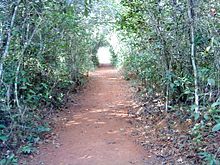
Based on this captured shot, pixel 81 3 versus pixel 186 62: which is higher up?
pixel 81 3

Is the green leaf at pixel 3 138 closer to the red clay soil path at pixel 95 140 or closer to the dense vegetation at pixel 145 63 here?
the dense vegetation at pixel 145 63

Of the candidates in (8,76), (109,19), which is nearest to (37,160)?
(8,76)

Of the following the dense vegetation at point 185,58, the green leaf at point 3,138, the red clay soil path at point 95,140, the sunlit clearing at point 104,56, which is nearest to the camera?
the dense vegetation at point 185,58

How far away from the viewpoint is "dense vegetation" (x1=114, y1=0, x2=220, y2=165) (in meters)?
5.17

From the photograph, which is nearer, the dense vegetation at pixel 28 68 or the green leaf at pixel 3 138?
the green leaf at pixel 3 138

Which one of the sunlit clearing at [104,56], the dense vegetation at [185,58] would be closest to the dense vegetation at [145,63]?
the dense vegetation at [185,58]

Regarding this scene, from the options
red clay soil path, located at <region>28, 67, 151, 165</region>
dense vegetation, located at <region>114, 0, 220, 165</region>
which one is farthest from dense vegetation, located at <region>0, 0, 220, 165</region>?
red clay soil path, located at <region>28, 67, 151, 165</region>

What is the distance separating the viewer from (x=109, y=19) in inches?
659

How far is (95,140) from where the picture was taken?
6348mm

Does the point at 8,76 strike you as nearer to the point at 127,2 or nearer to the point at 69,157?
the point at 69,157

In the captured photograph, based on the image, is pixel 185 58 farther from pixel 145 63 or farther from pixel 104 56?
pixel 104 56

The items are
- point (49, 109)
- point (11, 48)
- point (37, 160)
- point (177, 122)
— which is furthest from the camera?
point (49, 109)

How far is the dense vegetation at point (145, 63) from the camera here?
5.38 meters

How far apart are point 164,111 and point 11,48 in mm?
3816
